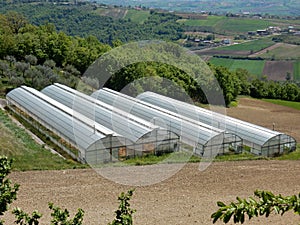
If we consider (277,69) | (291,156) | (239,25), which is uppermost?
(239,25)

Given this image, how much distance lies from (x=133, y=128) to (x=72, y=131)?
3.51 m

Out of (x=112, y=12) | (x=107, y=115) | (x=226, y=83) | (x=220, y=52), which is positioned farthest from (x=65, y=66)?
(x=112, y=12)

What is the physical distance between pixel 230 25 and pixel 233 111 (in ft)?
429

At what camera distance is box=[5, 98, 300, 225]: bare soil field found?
1499cm

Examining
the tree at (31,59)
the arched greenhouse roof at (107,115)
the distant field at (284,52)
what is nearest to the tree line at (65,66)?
the tree at (31,59)

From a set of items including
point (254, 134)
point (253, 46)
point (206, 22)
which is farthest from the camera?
point (206, 22)

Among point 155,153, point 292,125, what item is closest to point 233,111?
point 292,125

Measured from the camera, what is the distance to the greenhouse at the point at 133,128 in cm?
2288

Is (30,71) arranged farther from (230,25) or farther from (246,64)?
(230,25)

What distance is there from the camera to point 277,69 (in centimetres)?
9625

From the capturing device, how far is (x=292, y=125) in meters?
33.8

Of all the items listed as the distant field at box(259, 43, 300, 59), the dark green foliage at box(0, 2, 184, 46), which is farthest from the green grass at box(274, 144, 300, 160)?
the dark green foliage at box(0, 2, 184, 46)

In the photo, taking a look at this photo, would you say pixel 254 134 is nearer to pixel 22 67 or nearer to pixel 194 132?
pixel 194 132

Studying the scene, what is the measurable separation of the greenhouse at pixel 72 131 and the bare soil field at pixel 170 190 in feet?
5.35
